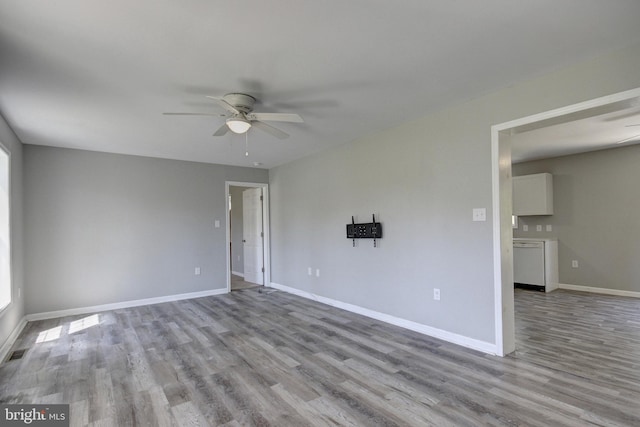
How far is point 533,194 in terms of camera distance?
6.02 metres

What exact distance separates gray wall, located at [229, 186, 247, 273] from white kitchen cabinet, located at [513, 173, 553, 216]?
5.80 meters

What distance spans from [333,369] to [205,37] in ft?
8.65

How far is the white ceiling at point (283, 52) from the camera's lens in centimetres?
179

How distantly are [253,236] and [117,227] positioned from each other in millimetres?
2497

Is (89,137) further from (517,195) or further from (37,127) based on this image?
(517,195)

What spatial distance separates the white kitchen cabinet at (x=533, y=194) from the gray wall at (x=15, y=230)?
7.60 m

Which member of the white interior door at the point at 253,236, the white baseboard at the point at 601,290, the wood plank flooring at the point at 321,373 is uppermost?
the white interior door at the point at 253,236

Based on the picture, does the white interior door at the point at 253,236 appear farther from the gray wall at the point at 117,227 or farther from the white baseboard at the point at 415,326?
the white baseboard at the point at 415,326

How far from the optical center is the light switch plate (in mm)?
3025

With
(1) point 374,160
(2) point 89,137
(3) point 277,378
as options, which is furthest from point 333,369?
(2) point 89,137

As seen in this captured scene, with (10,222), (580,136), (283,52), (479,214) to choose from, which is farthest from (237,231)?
(580,136)

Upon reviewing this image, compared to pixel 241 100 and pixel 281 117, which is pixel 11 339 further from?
pixel 281 117
